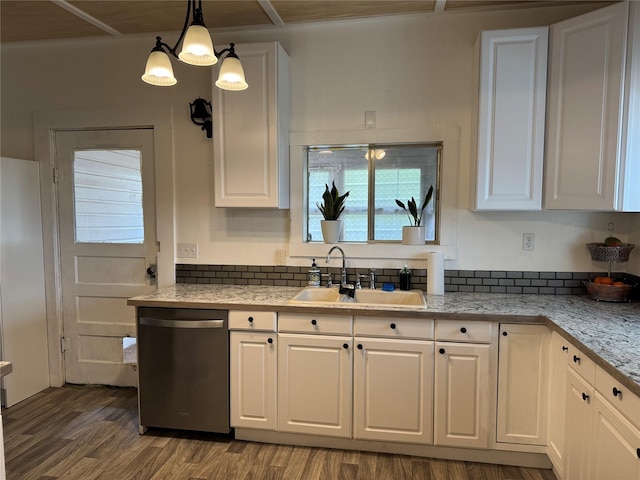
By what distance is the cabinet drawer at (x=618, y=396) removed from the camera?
1.33m

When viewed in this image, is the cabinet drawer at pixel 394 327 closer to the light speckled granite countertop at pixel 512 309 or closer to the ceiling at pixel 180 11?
the light speckled granite countertop at pixel 512 309

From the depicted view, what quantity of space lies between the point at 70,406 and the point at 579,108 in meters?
3.77

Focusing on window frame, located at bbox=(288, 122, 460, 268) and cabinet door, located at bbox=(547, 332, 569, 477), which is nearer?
cabinet door, located at bbox=(547, 332, 569, 477)

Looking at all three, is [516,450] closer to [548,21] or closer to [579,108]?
[579,108]

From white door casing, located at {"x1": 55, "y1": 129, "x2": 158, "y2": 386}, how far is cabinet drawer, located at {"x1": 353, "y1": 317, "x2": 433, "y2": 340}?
1.71 meters

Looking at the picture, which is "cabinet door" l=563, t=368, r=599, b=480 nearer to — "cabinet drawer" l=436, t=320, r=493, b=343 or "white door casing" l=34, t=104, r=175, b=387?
"cabinet drawer" l=436, t=320, r=493, b=343

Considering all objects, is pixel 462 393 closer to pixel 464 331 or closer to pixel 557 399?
pixel 464 331

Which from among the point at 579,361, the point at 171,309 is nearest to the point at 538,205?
the point at 579,361

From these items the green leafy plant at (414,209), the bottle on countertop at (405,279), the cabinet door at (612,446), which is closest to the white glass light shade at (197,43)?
the green leafy plant at (414,209)

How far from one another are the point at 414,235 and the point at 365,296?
20.0 inches

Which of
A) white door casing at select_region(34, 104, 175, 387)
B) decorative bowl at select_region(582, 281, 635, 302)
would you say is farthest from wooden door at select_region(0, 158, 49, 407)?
decorative bowl at select_region(582, 281, 635, 302)

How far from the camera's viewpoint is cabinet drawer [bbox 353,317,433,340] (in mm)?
2211

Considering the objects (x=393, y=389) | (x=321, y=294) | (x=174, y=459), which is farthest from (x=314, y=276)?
(x=174, y=459)

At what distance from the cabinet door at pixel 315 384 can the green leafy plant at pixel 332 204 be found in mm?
839
